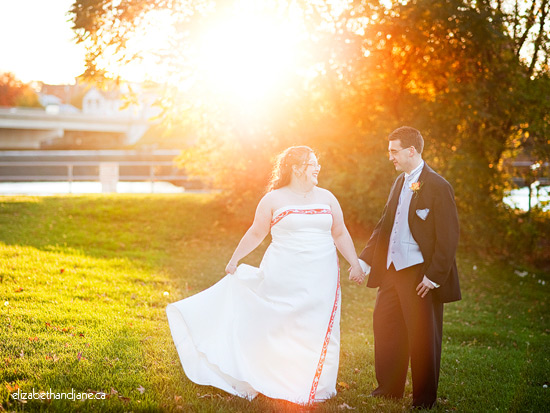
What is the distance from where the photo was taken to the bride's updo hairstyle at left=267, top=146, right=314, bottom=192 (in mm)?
5477

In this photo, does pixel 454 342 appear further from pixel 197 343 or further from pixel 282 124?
pixel 282 124

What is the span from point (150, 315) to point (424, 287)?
4.58 meters

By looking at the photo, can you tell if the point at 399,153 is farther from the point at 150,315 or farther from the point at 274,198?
the point at 150,315

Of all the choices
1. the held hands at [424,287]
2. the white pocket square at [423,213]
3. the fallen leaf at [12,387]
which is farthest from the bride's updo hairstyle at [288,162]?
the fallen leaf at [12,387]

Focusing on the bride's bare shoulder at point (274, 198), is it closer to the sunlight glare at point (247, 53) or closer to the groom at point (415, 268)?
the groom at point (415, 268)

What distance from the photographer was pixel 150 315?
336 inches

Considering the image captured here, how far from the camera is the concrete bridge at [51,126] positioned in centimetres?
6038

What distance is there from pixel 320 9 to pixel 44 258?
28.1ft

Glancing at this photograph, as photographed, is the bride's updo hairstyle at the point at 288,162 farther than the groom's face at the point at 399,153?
Yes

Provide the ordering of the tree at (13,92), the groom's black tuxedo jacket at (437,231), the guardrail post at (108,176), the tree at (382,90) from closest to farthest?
the groom's black tuxedo jacket at (437,231) < the tree at (382,90) < the guardrail post at (108,176) < the tree at (13,92)

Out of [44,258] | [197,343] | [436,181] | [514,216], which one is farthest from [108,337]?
[514,216]

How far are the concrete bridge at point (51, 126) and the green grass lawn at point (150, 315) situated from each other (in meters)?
46.2

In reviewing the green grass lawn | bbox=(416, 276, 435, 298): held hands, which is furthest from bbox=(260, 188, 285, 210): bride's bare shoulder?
the green grass lawn

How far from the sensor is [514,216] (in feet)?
49.9
